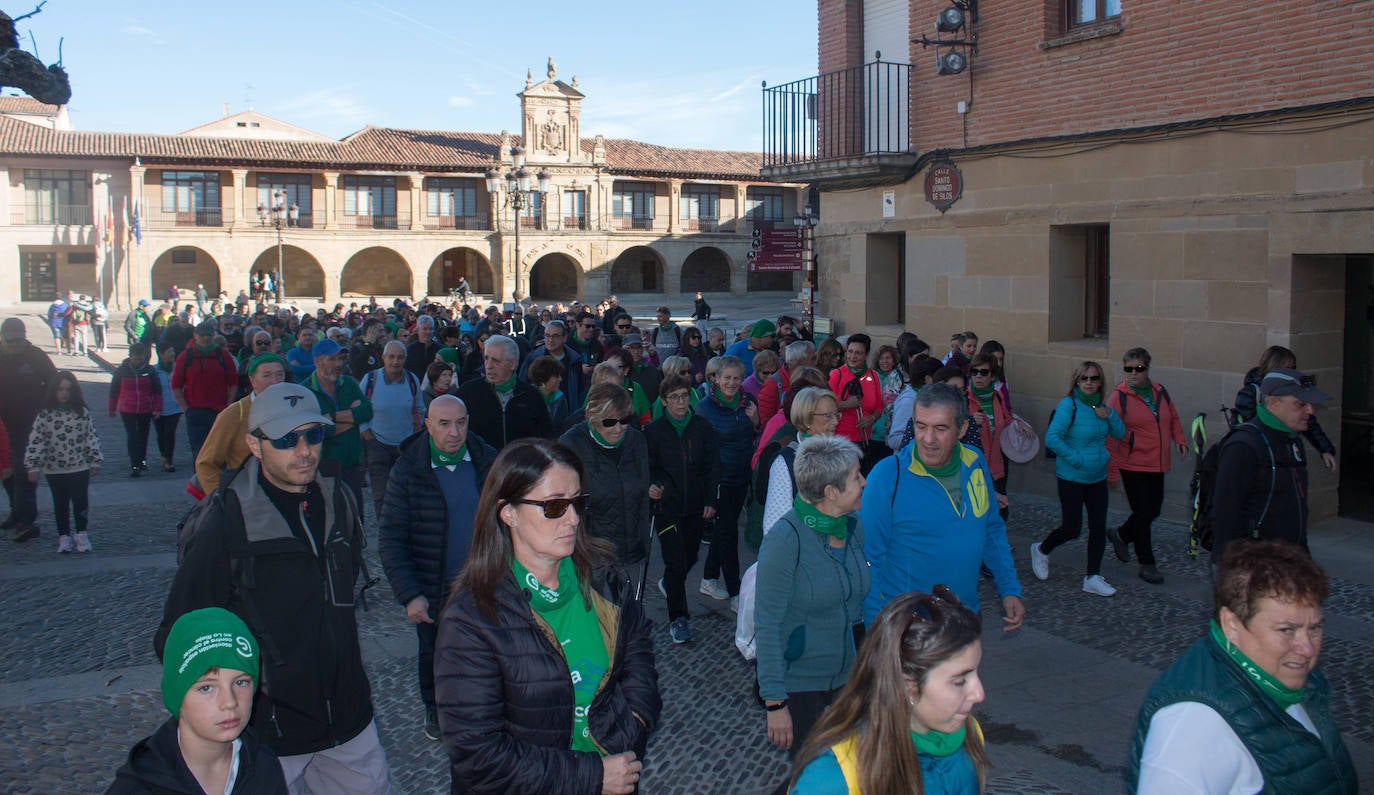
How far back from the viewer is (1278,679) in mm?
2432

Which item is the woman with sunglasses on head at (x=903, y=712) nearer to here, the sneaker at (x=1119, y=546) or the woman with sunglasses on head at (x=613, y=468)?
the woman with sunglasses on head at (x=613, y=468)

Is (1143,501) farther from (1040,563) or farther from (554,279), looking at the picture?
(554,279)

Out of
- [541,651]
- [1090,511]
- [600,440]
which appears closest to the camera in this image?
[541,651]

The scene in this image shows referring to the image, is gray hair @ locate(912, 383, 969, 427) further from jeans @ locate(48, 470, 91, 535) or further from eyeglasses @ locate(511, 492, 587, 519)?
jeans @ locate(48, 470, 91, 535)

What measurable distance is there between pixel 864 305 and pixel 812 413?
28.5ft

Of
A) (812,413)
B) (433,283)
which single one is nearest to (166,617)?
(812,413)

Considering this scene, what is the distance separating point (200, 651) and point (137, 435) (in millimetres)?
11002

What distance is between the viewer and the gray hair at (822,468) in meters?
→ 3.64

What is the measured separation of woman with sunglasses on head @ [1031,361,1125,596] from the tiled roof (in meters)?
44.6

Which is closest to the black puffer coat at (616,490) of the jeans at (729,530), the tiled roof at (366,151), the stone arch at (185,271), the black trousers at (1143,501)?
the jeans at (729,530)

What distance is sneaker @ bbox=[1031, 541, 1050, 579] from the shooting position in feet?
25.0

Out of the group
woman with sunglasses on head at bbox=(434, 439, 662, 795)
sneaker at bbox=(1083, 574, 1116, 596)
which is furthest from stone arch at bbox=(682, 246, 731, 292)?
woman with sunglasses on head at bbox=(434, 439, 662, 795)

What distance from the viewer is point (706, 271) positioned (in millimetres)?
57562

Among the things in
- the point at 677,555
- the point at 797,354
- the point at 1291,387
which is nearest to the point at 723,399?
the point at 677,555
